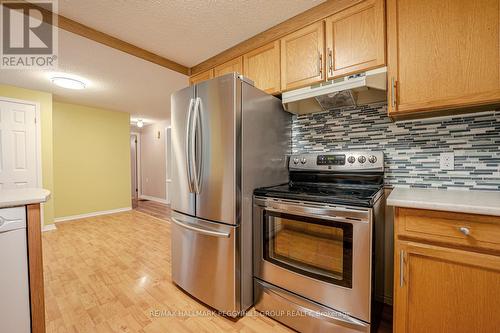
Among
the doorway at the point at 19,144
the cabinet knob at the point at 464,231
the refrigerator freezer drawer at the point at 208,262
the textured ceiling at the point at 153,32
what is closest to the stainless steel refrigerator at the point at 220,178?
the refrigerator freezer drawer at the point at 208,262

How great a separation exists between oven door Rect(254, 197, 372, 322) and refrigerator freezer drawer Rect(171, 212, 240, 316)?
224 millimetres

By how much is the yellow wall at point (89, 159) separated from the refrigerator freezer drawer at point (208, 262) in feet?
12.3

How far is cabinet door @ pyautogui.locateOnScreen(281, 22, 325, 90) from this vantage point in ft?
5.29

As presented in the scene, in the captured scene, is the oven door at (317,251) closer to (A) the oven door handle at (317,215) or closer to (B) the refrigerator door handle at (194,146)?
(A) the oven door handle at (317,215)

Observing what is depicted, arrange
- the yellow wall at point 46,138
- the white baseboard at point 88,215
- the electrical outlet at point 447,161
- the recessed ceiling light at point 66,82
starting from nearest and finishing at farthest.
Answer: the electrical outlet at point 447,161, the recessed ceiling light at point 66,82, the yellow wall at point 46,138, the white baseboard at point 88,215

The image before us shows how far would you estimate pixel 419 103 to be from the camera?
4.18 ft

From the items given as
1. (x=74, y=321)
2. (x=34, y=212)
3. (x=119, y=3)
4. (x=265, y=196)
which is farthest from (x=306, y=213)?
(x=119, y=3)

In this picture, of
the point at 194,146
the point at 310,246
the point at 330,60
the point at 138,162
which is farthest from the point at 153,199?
A: the point at 330,60

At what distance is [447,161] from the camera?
4.81 ft

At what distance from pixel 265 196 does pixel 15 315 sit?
4.86 feet

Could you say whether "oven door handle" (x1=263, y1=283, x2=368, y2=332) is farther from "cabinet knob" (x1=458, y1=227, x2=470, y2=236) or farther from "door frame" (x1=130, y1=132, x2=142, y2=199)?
"door frame" (x1=130, y1=132, x2=142, y2=199)

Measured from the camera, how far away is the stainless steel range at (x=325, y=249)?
1170mm

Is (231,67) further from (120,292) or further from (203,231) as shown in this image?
(120,292)

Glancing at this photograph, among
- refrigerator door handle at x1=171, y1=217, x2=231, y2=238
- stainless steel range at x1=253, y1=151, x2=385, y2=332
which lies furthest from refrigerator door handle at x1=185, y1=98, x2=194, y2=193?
stainless steel range at x1=253, y1=151, x2=385, y2=332
